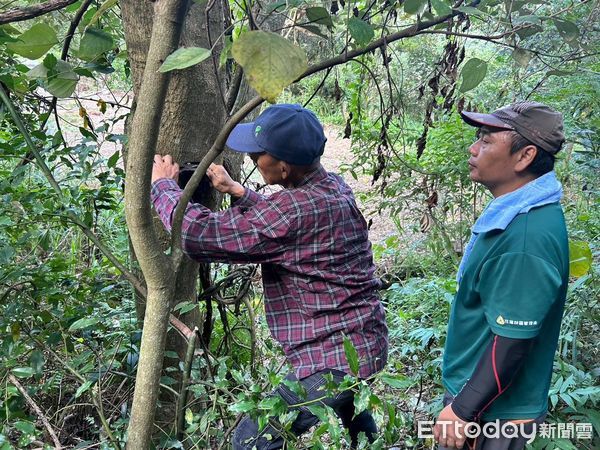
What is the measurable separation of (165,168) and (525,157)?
1106 millimetres

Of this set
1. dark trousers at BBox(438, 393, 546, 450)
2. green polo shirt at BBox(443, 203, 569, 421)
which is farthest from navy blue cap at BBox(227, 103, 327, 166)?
dark trousers at BBox(438, 393, 546, 450)

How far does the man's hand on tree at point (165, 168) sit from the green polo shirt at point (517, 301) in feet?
3.15

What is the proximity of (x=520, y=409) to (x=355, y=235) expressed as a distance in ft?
2.42

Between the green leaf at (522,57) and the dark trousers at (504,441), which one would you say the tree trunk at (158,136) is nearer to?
the green leaf at (522,57)

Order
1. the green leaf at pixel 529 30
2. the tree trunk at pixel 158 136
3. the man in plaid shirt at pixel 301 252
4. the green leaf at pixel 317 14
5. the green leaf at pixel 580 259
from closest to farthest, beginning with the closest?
the tree trunk at pixel 158 136
the green leaf at pixel 317 14
the green leaf at pixel 529 30
the man in plaid shirt at pixel 301 252
the green leaf at pixel 580 259

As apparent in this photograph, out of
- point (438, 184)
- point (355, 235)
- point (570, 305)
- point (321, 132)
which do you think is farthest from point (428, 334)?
point (438, 184)

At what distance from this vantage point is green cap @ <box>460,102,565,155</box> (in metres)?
1.76

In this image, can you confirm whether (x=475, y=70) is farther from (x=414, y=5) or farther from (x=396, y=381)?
(x=396, y=381)

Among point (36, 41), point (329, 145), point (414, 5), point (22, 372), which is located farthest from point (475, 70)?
point (329, 145)

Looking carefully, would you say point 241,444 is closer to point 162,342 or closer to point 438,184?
point 162,342

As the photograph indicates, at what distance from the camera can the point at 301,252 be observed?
1760 millimetres

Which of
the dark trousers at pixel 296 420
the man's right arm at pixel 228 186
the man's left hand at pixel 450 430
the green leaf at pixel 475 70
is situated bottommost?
the man's left hand at pixel 450 430

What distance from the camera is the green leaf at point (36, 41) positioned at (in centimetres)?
151

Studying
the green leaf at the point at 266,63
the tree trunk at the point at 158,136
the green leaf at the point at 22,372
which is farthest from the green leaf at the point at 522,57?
the green leaf at the point at 22,372
